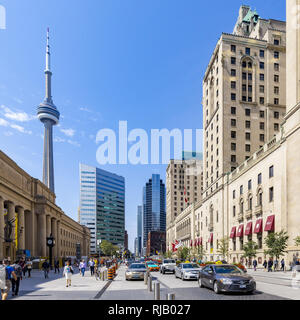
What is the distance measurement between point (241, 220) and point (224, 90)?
2951 centimetres

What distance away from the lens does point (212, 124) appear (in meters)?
77.2

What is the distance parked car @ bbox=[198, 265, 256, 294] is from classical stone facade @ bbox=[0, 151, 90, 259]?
1417 inches

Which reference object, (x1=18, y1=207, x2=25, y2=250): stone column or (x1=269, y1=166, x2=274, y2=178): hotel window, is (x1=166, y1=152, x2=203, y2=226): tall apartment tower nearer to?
(x1=18, y1=207, x2=25, y2=250): stone column

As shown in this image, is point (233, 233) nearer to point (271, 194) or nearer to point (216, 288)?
point (271, 194)

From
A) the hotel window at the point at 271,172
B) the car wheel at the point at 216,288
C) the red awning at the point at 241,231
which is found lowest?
the red awning at the point at 241,231

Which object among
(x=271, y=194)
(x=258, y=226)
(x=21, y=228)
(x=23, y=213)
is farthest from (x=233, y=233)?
(x=23, y=213)

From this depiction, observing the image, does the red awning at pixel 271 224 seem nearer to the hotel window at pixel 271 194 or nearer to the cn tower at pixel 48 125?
the hotel window at pixel 271 194

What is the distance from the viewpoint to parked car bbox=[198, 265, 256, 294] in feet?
49.3

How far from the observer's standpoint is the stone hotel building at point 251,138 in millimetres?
40375

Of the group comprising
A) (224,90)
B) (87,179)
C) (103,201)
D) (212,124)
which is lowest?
(103,201)

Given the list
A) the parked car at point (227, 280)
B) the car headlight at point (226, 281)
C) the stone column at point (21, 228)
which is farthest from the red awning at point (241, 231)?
the car headlight at point (226, 281)

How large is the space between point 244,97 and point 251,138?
945 cm

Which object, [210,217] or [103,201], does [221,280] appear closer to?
[210,217]
